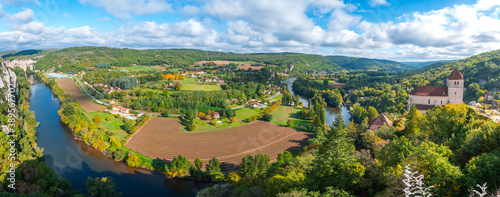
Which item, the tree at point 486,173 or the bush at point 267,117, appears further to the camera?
the bush at point 267,117

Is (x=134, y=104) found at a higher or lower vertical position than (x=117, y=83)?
lower

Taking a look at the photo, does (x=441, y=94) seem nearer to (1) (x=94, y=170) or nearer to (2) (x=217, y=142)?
(2) (x=217, y=142)

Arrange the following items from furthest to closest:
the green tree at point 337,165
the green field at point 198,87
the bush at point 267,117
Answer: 1. the green field at point 198,87
2. the bush at point 267,117
3. the green tree at point 337,165

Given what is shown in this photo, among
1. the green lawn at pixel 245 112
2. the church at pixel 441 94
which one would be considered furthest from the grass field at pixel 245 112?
the church at pixel 441 94

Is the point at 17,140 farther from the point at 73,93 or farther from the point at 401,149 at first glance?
the point at 73,93

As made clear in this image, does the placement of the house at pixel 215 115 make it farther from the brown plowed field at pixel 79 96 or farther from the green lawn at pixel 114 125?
the brown plowed field at pixel 79 96

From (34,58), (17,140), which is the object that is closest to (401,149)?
(17,140)
